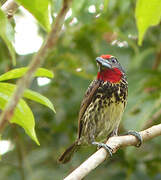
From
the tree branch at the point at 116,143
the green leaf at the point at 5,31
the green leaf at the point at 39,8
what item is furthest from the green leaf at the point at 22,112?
the green leaf at the point at 39,8

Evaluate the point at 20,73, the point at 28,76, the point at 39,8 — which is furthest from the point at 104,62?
the point at 28,76

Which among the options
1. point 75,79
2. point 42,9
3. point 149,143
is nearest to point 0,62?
point 75,79

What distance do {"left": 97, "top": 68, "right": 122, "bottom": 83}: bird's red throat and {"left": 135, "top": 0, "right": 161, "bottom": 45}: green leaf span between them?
2941mm

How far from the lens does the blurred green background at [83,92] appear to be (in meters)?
4.59

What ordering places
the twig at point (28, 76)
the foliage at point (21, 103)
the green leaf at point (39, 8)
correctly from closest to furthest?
1. the twig at point (28, 76)
2. the green leaf at point (39, 8)
3. the foliage at point (21, 103)

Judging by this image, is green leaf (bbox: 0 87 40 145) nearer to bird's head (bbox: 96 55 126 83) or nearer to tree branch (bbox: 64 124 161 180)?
tree branch (bbox: 64 124 161 180)

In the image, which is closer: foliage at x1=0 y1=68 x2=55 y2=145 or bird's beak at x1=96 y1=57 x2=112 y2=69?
foliage at x1=0 y1=68 x2=55 y2=145

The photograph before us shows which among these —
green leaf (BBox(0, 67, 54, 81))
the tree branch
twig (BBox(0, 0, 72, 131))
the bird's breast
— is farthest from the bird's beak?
twig (BBox(0, 0, 72, 131))

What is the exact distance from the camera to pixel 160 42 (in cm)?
531

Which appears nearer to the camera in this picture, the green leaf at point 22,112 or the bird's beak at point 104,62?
the green leaf at point 22,112

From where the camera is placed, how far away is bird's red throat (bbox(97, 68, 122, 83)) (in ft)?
14.3

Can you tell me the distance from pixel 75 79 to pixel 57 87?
1.80 ft

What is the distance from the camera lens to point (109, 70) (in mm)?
4371

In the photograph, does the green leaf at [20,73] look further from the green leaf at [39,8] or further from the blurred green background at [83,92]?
the blurred green background at [83,92]
